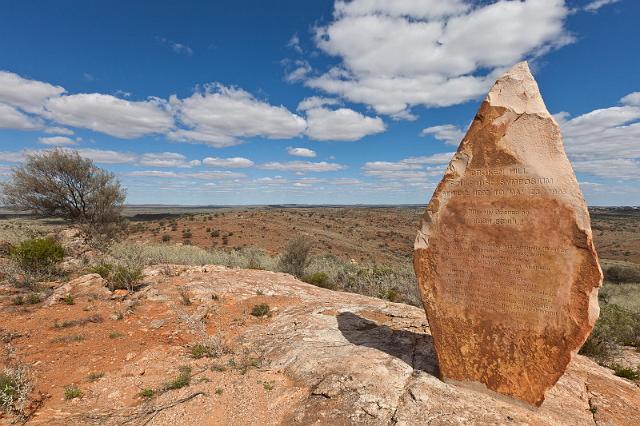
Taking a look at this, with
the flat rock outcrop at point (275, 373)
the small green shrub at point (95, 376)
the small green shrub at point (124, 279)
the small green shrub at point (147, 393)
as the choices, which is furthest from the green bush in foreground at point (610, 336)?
the small green shrub at point (124, 279)

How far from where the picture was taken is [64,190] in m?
19.2

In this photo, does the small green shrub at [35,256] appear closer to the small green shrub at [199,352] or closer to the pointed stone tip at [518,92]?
the small green shrub at [199,352]

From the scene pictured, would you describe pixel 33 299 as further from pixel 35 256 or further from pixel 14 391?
pixel 14 391

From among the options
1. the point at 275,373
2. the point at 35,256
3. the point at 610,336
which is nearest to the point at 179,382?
the point at 275,373

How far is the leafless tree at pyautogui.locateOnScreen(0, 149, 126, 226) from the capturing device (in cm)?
1869

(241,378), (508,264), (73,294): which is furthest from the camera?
(73,294)

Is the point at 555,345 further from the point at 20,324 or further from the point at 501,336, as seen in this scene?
the point at 20,324

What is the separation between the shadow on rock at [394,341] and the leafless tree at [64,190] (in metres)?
17.6

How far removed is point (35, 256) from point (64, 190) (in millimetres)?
10540

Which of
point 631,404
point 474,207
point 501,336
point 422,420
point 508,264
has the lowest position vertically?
point 631,404

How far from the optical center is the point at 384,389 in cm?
450

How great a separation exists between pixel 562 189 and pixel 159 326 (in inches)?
278

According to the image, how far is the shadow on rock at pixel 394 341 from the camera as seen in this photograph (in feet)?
17.6

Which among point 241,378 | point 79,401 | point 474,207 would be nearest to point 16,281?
point 79,401
